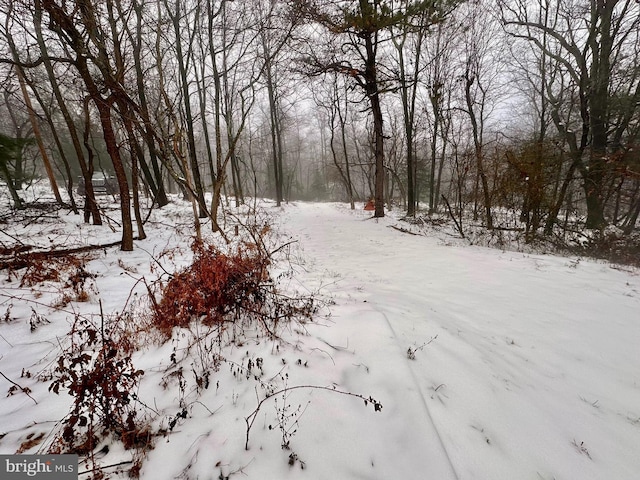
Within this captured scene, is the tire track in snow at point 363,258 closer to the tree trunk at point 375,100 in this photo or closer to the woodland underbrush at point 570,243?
the tree trunk at point 375,100

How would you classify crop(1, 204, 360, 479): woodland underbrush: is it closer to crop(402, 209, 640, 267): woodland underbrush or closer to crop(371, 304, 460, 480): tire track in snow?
crop(371, 304, 460, 480): tire track in snow

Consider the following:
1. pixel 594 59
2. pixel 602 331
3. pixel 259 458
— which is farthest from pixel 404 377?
pixel 594 59

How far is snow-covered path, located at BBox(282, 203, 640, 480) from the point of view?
1629mm

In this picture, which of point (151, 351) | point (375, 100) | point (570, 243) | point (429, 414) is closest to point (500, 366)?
point (429, 414)

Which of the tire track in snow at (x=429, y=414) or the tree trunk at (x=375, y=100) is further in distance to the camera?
the tree trunk at (x=375, y=100)

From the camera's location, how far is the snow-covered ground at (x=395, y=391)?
1.56 metres

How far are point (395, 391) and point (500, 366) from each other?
1.20 m

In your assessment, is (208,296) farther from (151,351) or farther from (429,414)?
(429,414)

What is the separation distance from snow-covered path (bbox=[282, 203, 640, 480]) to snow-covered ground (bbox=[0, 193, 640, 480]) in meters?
0.01

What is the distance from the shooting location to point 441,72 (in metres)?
13.6

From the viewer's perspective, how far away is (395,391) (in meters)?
2.01

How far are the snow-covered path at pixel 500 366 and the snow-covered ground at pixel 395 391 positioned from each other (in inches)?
0.5

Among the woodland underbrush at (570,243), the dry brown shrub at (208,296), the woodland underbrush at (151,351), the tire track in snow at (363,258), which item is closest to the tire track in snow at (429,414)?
the tire track in snow at (363,258)

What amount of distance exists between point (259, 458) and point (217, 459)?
254 mm
